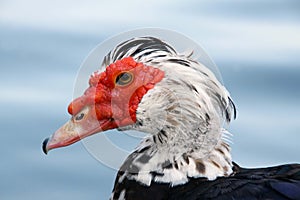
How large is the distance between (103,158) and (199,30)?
2.53 meters

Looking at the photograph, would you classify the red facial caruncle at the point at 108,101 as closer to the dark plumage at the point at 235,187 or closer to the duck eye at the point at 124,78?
the duck eye at the point at 124,78

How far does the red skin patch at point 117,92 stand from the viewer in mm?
4766

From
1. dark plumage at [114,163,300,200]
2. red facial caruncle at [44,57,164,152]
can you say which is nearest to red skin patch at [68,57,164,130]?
red facial caruncle at [44,57,164,152]

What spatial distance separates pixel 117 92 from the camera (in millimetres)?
4793

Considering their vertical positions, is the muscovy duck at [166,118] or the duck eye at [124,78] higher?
the duck eye at [124,78]

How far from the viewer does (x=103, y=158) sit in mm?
4992

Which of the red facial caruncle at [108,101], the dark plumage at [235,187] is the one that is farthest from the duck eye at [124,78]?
the dark plumage at [235,187]

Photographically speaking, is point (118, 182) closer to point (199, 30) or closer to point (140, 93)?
point (140, 93)

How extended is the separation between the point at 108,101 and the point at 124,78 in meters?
0.12

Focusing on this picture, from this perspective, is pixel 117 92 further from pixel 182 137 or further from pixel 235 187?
pixel 235 187

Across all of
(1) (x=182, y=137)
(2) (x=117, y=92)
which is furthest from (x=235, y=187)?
(2) (x=117, y=92)

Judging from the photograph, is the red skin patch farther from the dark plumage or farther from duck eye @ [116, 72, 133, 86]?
the dark plumage

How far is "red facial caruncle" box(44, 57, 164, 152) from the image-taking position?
188 inches

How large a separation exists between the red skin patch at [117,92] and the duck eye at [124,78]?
0.04 feet
